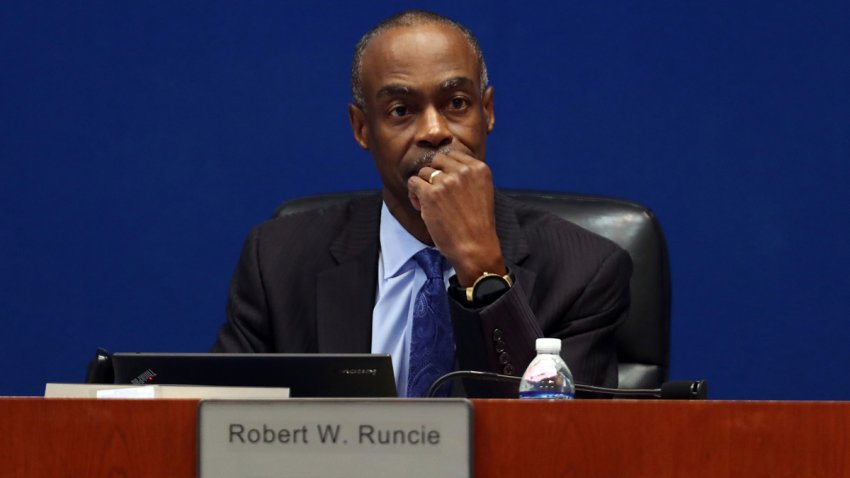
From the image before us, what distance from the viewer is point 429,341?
185cm

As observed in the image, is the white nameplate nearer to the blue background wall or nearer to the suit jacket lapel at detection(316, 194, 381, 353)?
the suit jacket lapel at detection(316, 194, 381, 353)

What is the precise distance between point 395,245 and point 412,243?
0.03 meters

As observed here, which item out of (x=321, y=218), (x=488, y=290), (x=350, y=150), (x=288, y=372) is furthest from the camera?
(x=350, y=150)

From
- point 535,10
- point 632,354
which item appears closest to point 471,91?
point 632,354

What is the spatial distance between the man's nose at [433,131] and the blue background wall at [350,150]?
2.44 feet

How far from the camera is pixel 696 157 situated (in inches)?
104

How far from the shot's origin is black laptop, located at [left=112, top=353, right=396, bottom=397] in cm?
130

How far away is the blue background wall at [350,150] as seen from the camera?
2635mm

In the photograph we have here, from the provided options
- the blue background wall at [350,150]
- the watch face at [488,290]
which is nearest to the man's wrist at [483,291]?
the watch face at [488,290]

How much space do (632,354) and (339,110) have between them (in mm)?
1015

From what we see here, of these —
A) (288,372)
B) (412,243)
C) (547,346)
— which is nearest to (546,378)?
(547,346)

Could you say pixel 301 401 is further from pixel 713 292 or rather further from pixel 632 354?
pixel 713 292

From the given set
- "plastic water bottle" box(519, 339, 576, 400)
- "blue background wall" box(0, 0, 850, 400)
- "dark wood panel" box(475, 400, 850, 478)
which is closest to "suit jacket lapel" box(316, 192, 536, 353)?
"plastic water bottle" box(519, 339, 576, 400)

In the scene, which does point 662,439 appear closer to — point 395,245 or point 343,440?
point 343,440
